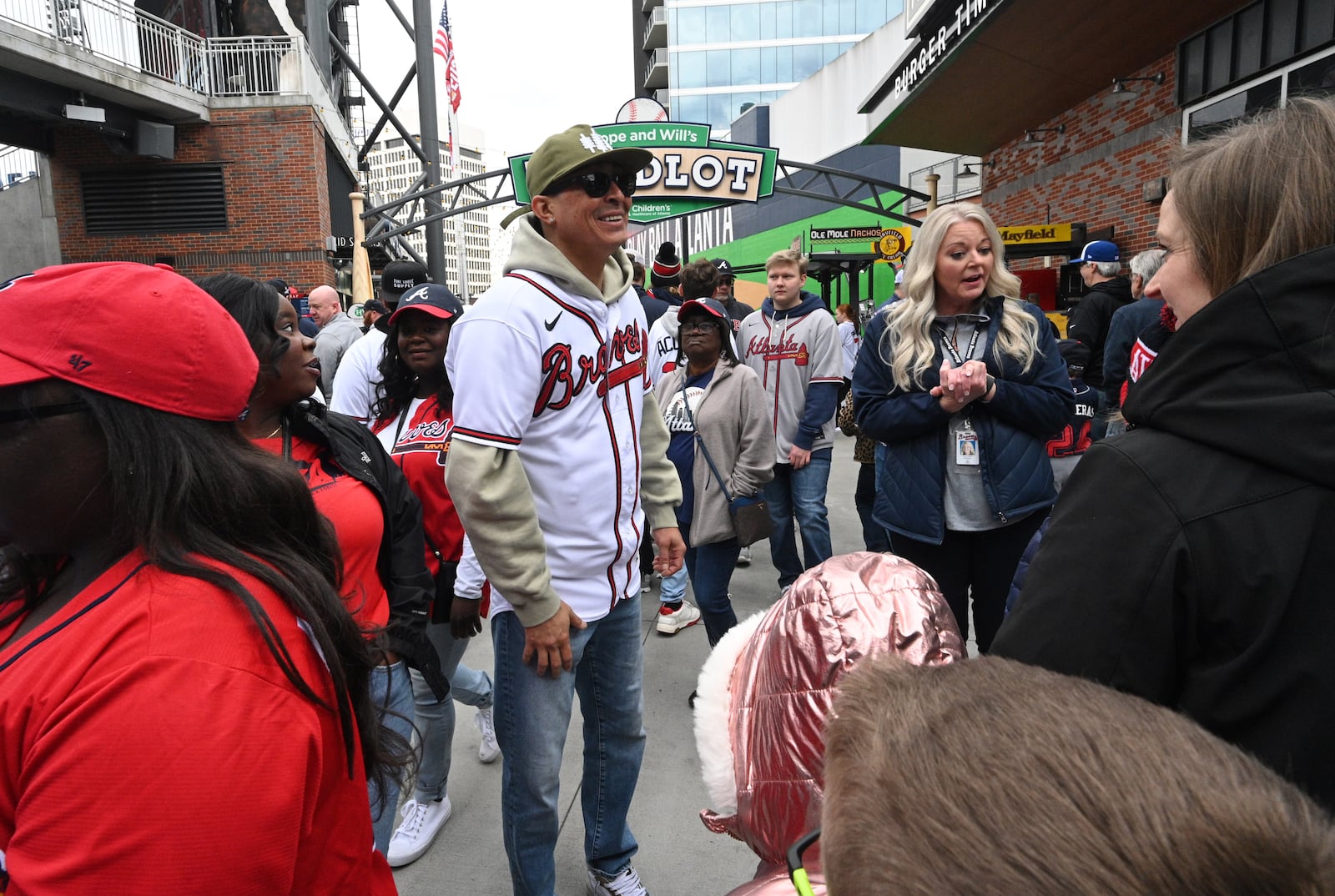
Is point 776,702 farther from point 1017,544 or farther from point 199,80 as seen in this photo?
point 199,80

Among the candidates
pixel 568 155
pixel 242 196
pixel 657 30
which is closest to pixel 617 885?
pixel 568 155

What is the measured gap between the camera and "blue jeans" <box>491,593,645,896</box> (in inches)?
84.4

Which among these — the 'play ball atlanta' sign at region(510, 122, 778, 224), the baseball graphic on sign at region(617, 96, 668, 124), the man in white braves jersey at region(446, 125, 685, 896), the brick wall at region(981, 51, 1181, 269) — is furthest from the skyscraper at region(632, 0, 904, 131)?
the man in white braves jersey at region(446, 125, 685, 896)

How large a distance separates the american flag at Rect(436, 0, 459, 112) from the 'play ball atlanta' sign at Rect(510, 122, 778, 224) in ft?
35.9

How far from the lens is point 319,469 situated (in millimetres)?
2119

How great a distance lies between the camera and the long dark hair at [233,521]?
0.99 meters

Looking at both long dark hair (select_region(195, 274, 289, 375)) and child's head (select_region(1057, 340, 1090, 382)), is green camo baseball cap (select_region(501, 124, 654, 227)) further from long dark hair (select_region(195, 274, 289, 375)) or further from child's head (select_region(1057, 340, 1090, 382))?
child's head (select_region(1057, 340, 1090, 382))

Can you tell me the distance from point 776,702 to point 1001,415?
1.85 meters

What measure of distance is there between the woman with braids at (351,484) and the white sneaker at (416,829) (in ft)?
1.95

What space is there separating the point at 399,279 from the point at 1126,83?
9446 millimetres

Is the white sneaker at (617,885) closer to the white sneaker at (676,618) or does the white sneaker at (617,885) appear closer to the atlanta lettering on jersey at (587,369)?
the atlanta lettering on jersey at (587,369)

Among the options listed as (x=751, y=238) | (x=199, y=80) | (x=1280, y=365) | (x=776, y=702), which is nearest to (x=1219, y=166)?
(x=1280, y=365)

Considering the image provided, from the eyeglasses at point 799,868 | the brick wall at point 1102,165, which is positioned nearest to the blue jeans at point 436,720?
the eyeglasses at point 799,868

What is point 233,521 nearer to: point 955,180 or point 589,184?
point 589,184
